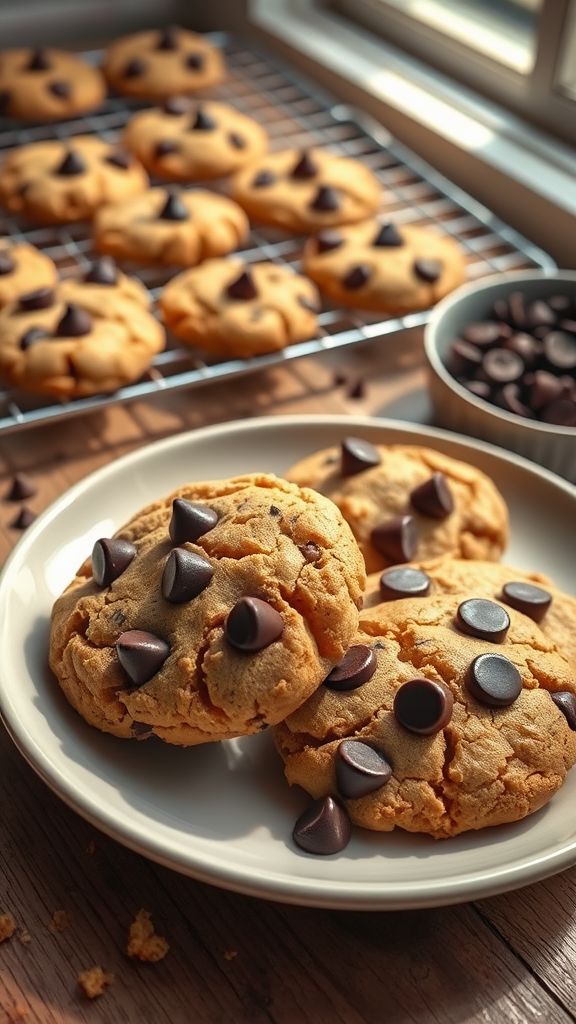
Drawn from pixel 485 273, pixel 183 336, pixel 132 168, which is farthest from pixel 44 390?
pixel 485 273

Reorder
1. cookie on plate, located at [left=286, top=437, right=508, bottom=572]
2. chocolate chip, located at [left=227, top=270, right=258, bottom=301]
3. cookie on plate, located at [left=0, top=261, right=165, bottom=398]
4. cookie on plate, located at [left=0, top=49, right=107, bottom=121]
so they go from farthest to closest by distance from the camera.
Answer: cookie on plate, located at [left=0, top=49, right=107, bottom=121] → chocolate chip, located at [left=227, top=270, right=258, bottom=301] → cookie on plate, located at [left=0, top=261, right=165, bottom=398] → cookie on plate, located at [left=286, top=437, right=508, bottom=572]

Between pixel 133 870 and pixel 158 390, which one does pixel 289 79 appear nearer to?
pixel 158 390

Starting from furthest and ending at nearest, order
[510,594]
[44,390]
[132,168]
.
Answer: [132,168]
[44,390]
[510,594]

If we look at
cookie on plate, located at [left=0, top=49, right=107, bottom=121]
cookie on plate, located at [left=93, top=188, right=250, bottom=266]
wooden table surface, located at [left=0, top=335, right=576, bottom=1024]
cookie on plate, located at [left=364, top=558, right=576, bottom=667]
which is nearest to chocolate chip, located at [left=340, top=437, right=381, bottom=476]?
cookie on plate, located at [left=364, top=558, right=576, bottom=667]

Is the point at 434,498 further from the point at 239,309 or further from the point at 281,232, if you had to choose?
the point at 281,232

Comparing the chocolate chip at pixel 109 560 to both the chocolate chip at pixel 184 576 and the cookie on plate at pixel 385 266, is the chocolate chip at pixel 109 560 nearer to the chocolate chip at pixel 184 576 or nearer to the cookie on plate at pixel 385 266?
the chocolate chip at pixel 184 576

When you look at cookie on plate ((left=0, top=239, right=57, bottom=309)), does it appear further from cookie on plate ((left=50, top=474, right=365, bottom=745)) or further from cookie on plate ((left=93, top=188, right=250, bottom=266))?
cookie on plate ((left=50, top=474, right=365, bottom=745))
